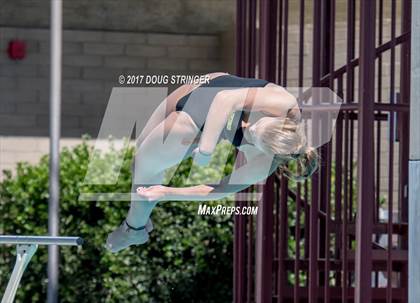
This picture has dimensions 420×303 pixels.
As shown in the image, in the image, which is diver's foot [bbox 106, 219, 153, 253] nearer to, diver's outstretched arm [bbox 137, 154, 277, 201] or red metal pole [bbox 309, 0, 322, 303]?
diver's outstretched arm [bbox 137, 154, 277, 201]

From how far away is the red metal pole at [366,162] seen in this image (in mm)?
5043

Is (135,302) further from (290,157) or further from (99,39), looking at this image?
(290,157)

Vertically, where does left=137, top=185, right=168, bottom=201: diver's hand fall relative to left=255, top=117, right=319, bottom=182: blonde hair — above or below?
below

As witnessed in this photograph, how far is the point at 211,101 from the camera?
4641 mm

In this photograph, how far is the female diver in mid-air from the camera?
4500 millimetres

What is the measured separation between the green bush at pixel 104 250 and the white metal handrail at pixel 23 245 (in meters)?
3.12

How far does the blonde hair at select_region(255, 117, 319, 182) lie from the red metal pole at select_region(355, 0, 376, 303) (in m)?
0.45

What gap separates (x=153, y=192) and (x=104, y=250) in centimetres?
335

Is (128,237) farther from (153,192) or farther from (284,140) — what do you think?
(284,140)

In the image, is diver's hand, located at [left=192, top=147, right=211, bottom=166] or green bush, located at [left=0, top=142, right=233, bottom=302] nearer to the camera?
diver's hand, located at [left=192, top=147, right=211, bottom=166]

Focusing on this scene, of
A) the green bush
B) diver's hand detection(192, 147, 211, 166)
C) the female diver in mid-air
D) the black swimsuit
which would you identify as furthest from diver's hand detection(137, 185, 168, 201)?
the green bush

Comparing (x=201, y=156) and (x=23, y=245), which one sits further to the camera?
(x=23, y=245)

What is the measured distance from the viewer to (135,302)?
8055 mm

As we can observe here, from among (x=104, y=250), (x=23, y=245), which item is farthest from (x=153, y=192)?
(x=104, y=250)
